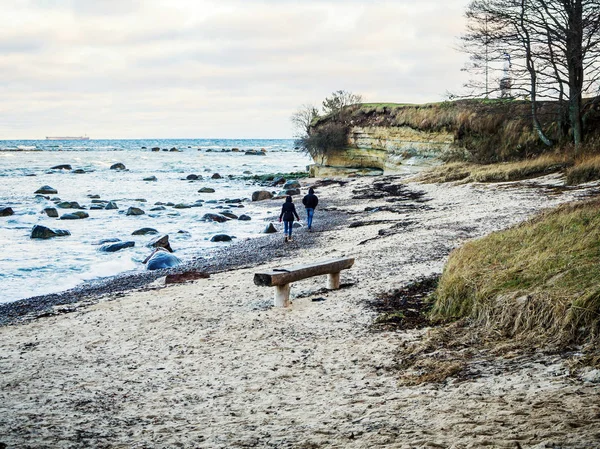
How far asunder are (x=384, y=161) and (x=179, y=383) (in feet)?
119

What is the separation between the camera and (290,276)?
9.64 metres

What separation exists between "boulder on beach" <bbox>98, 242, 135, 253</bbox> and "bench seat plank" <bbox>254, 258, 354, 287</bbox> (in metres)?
11.1

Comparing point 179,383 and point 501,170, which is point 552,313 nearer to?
point 179,383

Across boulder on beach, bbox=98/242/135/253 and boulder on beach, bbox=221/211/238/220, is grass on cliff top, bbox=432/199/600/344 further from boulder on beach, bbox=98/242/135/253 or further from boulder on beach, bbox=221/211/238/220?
boulder on beach, bbox=221/211/238/220

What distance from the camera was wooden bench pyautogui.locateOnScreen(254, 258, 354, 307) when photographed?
9.42 metres

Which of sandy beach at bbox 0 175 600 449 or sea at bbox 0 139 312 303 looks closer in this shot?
sandy beach at bbox 0 175 600 449

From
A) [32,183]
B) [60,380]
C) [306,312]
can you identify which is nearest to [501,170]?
[306,312]

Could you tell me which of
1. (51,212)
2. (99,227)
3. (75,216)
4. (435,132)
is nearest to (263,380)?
(99,227)

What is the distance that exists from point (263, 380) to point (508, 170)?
2134cm

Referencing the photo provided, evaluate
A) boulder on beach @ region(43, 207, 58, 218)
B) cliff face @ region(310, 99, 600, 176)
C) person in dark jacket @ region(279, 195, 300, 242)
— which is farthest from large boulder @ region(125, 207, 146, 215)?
cliff face @ region(310, 99, 600, 176)

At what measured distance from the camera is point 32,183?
5028 cm

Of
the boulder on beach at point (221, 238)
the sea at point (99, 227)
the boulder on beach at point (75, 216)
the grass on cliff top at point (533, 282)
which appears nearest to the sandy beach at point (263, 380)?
the grass on cliff top at point (533, 282)

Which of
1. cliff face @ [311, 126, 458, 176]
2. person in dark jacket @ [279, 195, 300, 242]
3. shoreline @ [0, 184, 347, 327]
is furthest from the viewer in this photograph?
cliff face @ [311, 126, 458, 176]

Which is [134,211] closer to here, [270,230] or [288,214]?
[270,230]
